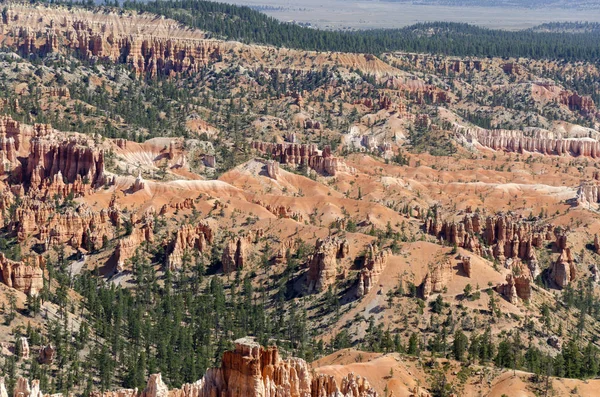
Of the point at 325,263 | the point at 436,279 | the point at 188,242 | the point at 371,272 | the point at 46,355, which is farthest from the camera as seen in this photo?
the point at 188,242

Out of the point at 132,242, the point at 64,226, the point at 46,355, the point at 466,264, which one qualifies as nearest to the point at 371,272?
the point at 466,264

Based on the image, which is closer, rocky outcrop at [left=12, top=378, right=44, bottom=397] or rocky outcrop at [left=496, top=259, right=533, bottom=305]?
rocky outcrop at [left=12, top=378, right=44, bottom=397]

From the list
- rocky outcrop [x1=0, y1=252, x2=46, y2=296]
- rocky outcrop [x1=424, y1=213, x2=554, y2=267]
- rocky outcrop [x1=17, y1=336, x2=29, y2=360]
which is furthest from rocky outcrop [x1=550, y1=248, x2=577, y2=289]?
rocky outcrop [x1=17, y1=336, x2=29, y2=360]

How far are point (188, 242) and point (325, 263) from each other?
25476mm

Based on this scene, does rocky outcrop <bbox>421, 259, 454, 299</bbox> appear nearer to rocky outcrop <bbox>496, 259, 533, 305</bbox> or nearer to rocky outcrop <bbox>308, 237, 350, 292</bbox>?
rocky outcrop <bbox>496, 259, 533, 305</bbox>

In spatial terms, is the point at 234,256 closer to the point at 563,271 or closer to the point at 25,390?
the point at 563,271

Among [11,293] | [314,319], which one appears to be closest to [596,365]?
[314,319]

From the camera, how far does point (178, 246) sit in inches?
6786

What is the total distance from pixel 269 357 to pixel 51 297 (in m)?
59.3

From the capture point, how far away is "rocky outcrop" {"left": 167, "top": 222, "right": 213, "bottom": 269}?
170625mm

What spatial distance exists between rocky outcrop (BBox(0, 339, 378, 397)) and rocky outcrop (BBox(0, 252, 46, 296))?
49290 mm

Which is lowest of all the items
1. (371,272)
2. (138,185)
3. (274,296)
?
(274,296)

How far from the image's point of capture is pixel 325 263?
156750 mm

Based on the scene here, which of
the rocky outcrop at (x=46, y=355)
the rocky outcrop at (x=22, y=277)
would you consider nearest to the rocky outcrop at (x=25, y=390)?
the rocky outcrop at (x=46, y=355)
